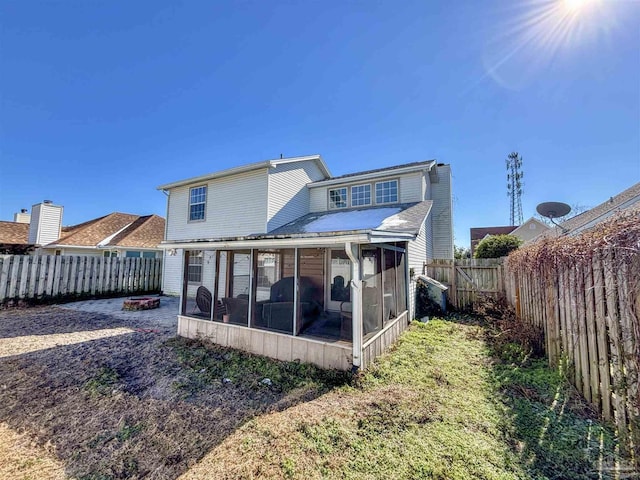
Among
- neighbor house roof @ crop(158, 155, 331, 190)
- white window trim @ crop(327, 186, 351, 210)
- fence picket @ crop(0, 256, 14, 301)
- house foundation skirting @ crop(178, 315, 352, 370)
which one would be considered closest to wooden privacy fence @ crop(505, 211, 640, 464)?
house foundation skirting @ crop(178, 315, 352, 370)

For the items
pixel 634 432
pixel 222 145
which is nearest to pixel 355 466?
pixel 634 432

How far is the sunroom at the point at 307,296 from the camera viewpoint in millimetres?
4676

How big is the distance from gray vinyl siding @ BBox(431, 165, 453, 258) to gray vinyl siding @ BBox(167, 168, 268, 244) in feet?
26.3

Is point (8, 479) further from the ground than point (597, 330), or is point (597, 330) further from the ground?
point (597, 330)

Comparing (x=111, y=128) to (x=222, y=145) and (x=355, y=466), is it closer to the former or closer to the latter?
(x=222, y=145)

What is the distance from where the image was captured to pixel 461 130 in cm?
1092

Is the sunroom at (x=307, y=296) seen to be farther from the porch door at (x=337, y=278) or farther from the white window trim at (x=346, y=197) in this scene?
the white window trim at (x=346, y=197)

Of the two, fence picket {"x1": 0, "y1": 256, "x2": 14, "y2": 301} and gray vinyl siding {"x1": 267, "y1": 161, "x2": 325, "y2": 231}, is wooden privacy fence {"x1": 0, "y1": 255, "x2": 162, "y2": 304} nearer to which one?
fence picket {"x1": 0, "y1": 256, "x2": 14, "y2": 301}

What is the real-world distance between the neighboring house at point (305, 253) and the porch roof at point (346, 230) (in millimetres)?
28

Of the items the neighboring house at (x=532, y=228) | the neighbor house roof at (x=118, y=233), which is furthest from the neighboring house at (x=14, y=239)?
the neighboring house at (x=532, y=228)

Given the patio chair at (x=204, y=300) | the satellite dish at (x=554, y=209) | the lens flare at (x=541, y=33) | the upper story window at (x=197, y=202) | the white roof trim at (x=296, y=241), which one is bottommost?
the patio chair at (x=204, y=300)

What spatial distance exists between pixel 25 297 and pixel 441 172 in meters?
18.2

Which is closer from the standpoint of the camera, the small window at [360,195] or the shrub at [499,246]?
the small window at [360,195]

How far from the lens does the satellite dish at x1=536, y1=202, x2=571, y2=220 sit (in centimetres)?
801
